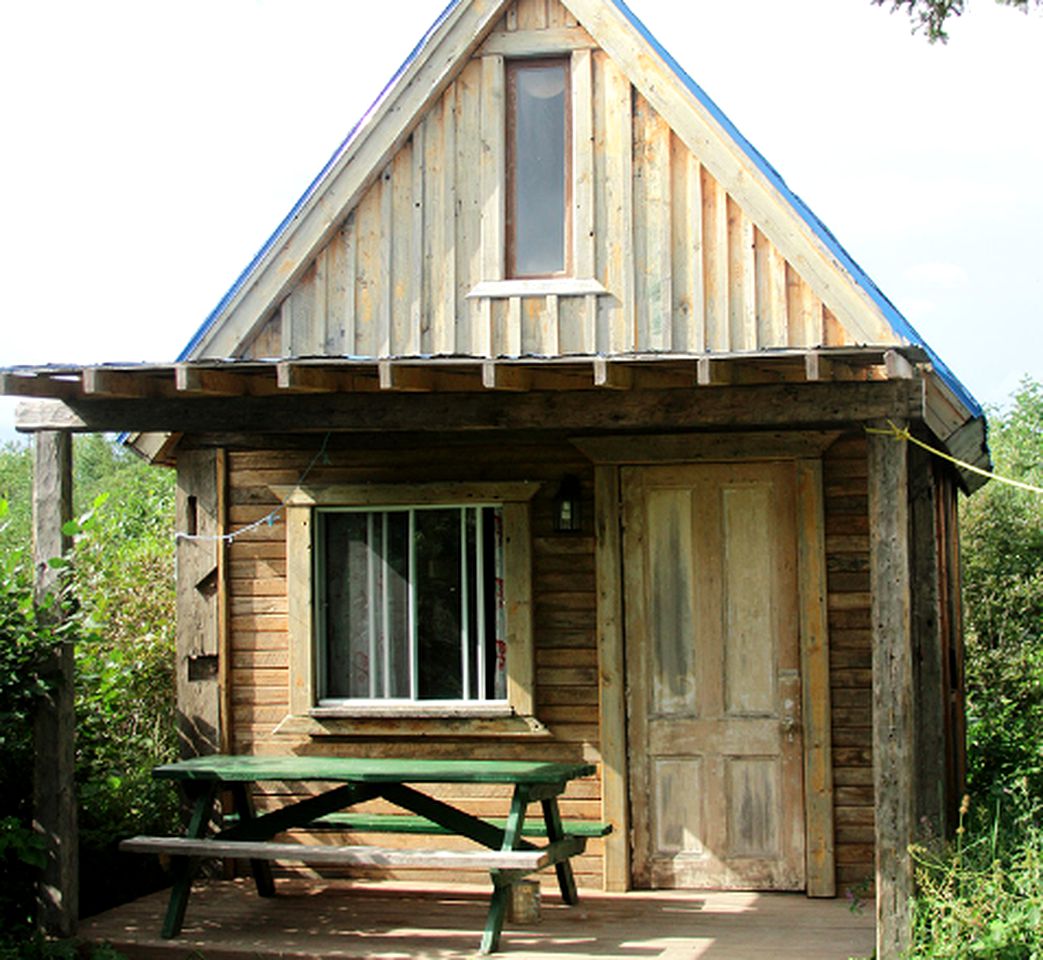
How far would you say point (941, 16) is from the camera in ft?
35.7

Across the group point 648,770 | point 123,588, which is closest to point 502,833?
point 648,770

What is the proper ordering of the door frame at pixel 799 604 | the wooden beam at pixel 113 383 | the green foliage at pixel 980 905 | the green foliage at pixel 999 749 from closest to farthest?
the green foliage at pixel 980 905, the green foliage at pixel 999 749, the wooden beam at pixel 113 383, the door frame at pixel 799 604

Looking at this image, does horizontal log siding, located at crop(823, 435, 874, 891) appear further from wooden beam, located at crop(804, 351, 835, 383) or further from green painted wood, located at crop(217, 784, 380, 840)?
green painted wood, located at crop(217, 784, 380, 840)

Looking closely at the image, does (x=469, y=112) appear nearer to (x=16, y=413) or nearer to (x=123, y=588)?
(x=16, y=413)

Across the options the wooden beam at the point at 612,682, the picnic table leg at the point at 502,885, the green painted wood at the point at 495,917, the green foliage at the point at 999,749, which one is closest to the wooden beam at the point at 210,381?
the wooden beam at the point at 612,682

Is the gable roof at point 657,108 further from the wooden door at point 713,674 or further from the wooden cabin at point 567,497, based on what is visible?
the wooden door at point 713,674

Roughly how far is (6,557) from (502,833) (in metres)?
3.19

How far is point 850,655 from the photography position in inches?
347

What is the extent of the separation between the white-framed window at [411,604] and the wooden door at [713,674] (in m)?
0.91

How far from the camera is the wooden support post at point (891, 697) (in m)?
7.00

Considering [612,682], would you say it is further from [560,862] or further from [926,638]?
[926,638]

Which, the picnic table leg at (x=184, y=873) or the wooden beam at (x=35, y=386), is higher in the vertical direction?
the wooden beam at (x=35, y=386)

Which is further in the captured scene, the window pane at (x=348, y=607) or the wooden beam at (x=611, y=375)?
the window pane at (x=348, y=607)

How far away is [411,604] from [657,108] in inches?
134
